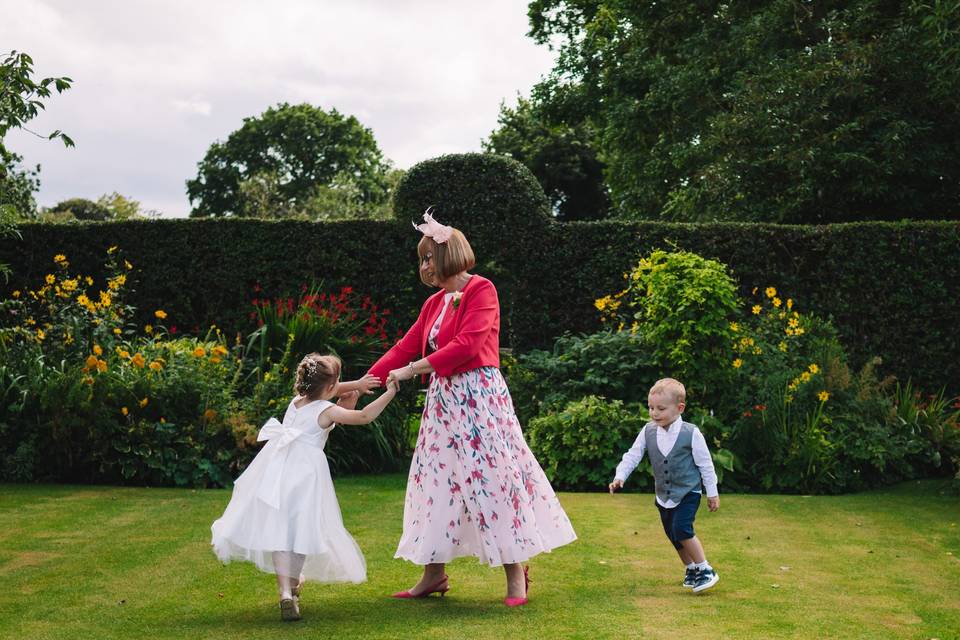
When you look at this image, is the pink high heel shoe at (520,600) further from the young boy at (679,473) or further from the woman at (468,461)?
the young boy at (679,473)

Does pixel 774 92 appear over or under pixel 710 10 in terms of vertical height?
under

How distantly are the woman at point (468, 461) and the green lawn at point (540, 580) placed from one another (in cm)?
26

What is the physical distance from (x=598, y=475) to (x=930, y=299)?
453 cm

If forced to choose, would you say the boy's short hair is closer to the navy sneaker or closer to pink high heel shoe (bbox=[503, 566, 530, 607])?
the navy sneaker

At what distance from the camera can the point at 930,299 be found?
11.0 m

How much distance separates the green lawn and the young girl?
0.21m

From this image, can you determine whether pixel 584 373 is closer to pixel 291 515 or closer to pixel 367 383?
pixel 367 383

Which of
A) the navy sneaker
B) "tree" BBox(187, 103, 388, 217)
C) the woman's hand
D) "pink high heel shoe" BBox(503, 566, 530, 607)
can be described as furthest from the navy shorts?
"tree" BBox(187, 103, 388, 217)

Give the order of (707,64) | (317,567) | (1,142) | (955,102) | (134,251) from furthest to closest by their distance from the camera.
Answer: (707,64), (955,102), (134,251), (1,142), (317,567)

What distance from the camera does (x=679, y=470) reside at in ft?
17.1

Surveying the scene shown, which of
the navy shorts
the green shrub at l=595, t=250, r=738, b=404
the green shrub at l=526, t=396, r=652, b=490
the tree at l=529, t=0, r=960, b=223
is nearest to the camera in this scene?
the navy shorts

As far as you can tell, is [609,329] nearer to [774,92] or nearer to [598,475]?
[598,475]

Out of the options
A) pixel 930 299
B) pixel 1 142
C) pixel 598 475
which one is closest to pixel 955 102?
pixel 930 299

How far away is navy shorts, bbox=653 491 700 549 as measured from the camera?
513 centimetres
